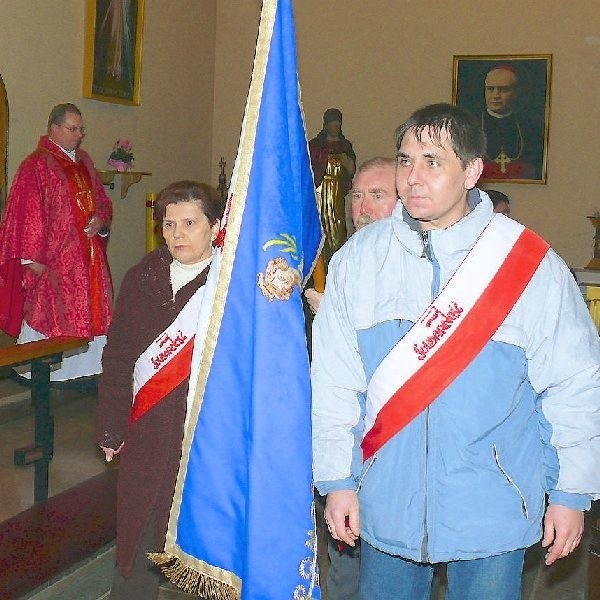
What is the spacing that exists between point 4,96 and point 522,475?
5.24m

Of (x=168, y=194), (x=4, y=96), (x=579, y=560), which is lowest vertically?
(x=579, y=560)

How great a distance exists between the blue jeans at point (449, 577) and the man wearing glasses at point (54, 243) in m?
4.09

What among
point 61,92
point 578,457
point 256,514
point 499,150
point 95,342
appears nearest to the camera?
point 578,457

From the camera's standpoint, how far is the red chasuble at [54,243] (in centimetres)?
558

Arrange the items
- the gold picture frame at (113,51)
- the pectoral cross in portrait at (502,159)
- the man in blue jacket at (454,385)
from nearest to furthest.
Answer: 1. the man in blue jacket at (454,385)
2. the gold picture frame at (113,51)
3. the pectoral cross in portrait at (502,159)

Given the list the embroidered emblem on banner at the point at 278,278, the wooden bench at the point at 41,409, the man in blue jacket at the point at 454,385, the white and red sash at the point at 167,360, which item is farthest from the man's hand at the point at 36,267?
the man in blue jacket at the point at 454,385

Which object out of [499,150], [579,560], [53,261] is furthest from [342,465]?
[499,150]

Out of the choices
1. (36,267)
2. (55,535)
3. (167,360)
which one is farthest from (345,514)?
(36,267)

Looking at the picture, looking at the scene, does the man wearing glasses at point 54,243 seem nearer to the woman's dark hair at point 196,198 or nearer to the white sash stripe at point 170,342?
the woman's dark hair at point 196,198

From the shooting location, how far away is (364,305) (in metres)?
1.91

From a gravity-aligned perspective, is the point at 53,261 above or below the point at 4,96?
below

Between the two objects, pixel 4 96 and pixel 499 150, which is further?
pixel 499 150

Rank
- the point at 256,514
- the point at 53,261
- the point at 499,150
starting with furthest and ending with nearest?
the point at 499,150, the point at 53,261, the point at 256,514

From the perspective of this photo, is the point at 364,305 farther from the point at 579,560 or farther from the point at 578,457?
the point at 579,560
